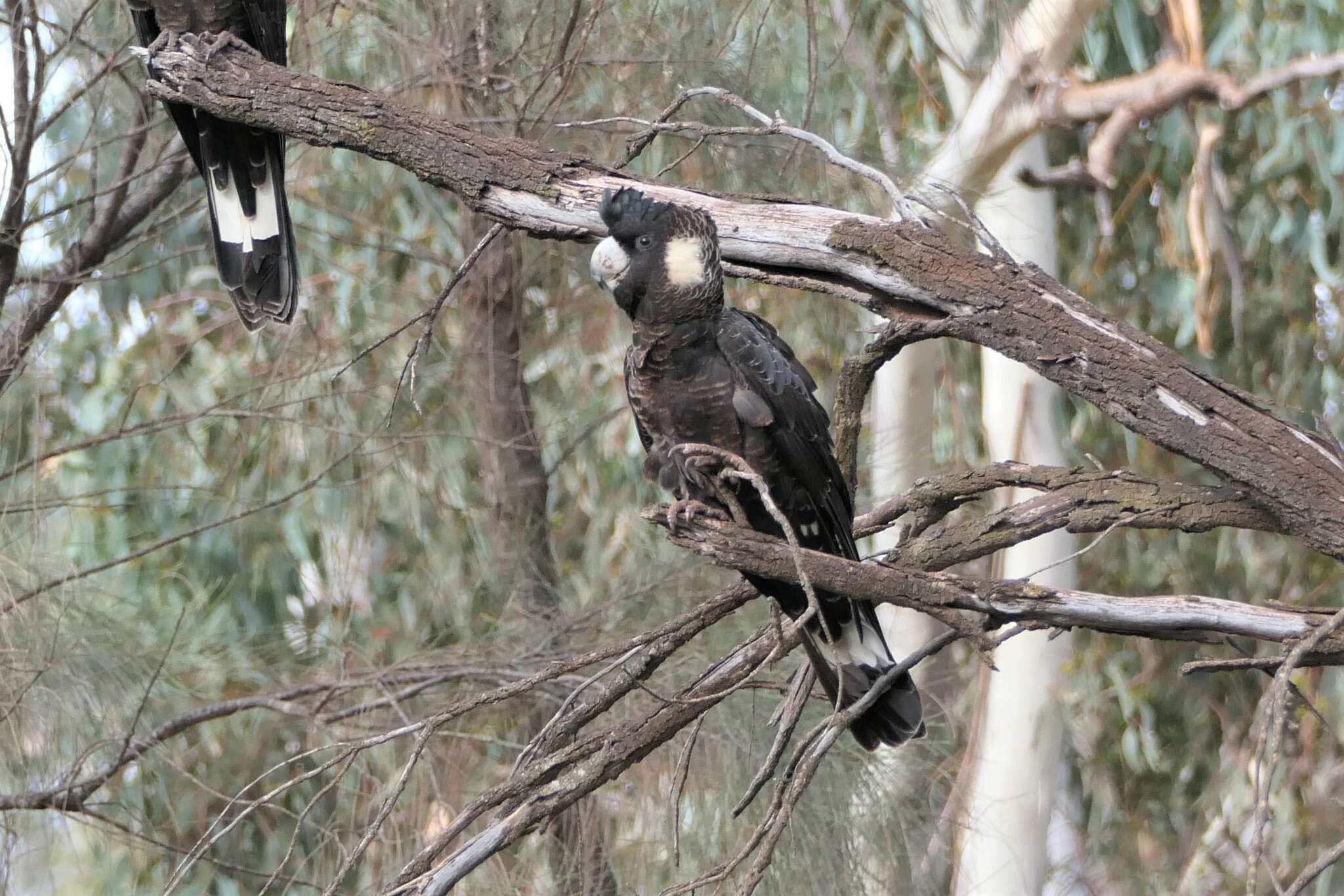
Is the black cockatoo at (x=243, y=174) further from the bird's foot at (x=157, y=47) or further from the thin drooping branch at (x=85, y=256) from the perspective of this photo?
the thin drooping branch at (x=85, y=256)

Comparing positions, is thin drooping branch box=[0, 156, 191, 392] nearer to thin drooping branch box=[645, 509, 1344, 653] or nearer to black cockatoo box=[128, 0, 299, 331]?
black cockatoo box=[128, 0, 299, 331]

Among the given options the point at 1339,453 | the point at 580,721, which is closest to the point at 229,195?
the point at 580,721

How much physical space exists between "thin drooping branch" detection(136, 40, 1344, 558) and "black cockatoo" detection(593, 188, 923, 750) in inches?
2.5

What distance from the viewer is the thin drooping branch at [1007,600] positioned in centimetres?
144

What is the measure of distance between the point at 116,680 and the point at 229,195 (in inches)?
36.9

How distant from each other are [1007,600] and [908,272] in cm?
38

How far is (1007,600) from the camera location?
1438 mm

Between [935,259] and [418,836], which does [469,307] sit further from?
[935,259]

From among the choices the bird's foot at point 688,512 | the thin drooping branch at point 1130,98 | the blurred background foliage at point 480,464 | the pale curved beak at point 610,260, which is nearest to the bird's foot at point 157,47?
the blurred background foliage at point 480,464

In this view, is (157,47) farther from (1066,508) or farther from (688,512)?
(1066,508)

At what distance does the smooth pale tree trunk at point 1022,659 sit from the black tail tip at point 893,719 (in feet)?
7.77

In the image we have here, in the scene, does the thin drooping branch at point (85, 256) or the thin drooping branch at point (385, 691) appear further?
the thin drooping branch at point (85, 256)

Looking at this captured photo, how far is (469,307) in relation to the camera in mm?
3355

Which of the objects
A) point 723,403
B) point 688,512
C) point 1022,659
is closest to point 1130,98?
point 1022,659
